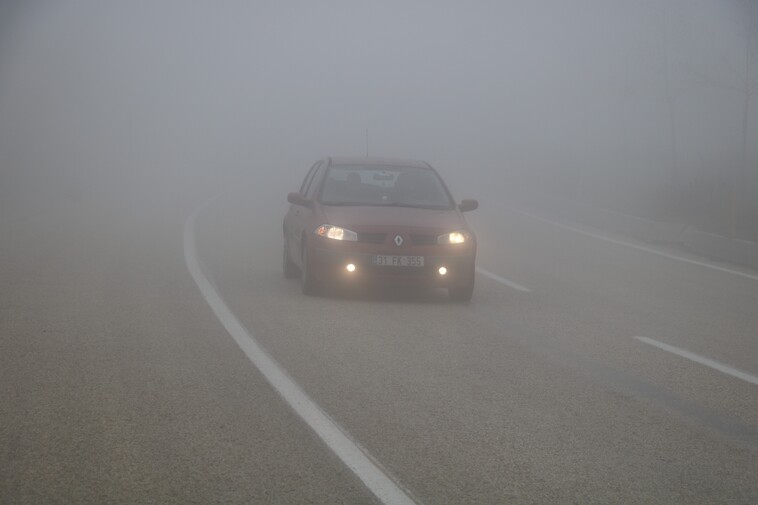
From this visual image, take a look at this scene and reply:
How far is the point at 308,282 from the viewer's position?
11.6 m

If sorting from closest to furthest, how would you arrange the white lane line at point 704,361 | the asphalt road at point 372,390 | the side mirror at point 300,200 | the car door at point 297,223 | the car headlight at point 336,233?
1. the asphalt road at point 372,390
2. the white lane line at point 704,361
3. the car headlight at point 336,233
4. the car door at point 297,223
5. the side mirror at point 300,200

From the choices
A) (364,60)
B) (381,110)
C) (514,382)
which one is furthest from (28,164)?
(364,60)

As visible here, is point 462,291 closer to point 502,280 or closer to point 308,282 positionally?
point 308,282

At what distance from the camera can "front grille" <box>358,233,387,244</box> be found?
1145 centimetres

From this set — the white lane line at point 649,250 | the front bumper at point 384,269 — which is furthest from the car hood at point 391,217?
the white lane line at point 649,250

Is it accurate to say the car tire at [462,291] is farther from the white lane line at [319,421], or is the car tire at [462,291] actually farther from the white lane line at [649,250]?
the white lane line at [649,250]

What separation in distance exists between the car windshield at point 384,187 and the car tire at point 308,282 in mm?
881

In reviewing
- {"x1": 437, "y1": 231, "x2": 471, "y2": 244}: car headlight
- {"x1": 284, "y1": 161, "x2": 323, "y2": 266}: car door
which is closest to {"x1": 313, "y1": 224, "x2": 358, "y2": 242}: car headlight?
{"x1": 284, "y1": 161, "x2": 323, "y2": 266}: car door

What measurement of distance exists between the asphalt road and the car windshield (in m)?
1.03

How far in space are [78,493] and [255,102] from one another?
105536 mm

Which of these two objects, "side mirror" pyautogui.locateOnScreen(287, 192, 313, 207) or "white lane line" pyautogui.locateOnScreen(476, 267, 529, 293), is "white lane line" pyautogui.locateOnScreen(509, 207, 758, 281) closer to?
"white lane line" pyautogui.locateOnScreen(476, 267, 529, 293)

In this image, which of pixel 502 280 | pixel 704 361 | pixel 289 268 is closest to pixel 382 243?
pixel 289 268

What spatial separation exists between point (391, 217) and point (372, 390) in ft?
15.2

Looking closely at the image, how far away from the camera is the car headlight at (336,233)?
11.5 m
